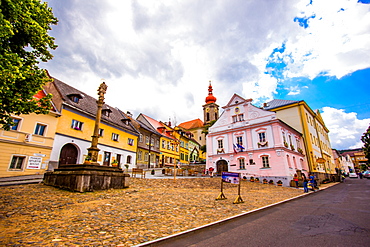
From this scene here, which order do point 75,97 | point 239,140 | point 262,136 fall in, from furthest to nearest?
point 239,140
point 262,136
point 75,97

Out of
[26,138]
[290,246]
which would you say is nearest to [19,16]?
[290,246]

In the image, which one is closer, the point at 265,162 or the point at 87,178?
the point at 87,178

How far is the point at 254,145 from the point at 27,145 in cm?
2578

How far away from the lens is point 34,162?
17281 mm

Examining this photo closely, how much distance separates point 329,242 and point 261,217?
2866 mm

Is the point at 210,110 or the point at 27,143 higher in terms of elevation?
the point at 210,110

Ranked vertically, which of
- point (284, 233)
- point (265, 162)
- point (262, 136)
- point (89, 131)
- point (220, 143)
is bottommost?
point (284, 233)

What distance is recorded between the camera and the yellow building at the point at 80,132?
66.1 ft

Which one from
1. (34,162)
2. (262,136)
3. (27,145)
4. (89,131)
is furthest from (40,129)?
(262,136)

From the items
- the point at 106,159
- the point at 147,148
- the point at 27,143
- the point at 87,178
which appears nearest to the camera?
the point at 87,178

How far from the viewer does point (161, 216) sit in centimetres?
646

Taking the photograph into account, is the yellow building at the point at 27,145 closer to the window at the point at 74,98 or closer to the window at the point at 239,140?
the window at the point at 74,98

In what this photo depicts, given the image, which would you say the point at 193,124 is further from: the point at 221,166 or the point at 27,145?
the point at 27,145

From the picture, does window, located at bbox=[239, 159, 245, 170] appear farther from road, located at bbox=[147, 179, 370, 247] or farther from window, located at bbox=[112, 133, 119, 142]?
road, located at bbox=[147, 179, 370, 247]
